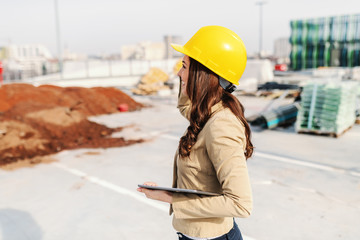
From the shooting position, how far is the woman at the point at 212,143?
4.81 feet

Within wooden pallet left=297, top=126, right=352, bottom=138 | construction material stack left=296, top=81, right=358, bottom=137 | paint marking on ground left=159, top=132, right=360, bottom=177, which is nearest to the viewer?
paint marking on ground left=159, top=132, right=360, bottom=177

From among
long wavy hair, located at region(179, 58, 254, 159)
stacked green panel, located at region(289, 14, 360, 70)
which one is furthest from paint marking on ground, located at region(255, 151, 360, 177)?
stacked green panel, located at region(289, 14, 360, 70)

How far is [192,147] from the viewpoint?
160cm

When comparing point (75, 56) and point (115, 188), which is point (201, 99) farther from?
point (75, 56)

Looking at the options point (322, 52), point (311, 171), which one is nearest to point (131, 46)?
point (322, 52)

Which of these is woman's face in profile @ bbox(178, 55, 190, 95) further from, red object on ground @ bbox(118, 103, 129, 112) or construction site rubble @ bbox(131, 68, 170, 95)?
construction site rubble @ bbox(131, 68, 170, 95)

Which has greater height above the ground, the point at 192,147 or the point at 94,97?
the point at 192,147

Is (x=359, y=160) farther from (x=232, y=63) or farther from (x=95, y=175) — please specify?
(x=232, y=63)

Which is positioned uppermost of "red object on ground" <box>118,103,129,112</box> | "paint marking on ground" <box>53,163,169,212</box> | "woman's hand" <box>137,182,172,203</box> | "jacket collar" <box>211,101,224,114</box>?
"jacket collar" <box>211,101,224,114</box>

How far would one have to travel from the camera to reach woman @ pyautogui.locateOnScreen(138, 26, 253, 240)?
1465 millimetres

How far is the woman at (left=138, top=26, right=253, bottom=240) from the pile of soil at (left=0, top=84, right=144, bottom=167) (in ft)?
21.5

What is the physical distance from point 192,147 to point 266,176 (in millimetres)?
4746

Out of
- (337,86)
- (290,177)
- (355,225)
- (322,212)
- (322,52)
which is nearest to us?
(355,225)

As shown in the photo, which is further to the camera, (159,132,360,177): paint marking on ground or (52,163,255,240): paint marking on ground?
(159,132,360,177): paint marking on ground
